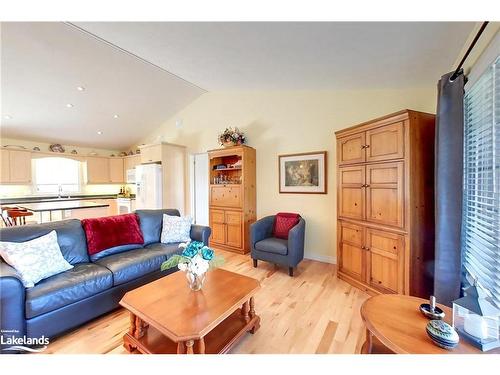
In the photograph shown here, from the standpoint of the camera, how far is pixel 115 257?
2240 mm

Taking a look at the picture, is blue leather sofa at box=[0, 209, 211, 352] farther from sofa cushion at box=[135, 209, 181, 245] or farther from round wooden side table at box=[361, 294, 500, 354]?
round wooden side table at box=[361, 294, 500, 354]

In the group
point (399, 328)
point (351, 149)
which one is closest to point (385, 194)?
point (351, 149)

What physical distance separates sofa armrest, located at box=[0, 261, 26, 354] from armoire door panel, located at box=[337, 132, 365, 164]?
3.21 m

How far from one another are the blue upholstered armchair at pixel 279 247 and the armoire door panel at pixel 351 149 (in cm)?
108

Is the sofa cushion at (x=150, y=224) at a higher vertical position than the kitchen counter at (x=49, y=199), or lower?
lower

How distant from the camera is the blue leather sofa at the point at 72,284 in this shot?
1.46 meters

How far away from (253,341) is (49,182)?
6.41m

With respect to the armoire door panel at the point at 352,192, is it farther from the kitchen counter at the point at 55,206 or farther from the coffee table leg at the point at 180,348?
the kitchen counter at the point at 55,206

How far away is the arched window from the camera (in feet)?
16.8

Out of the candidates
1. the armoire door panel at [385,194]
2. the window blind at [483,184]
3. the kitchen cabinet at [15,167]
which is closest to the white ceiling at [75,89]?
the kitchen cabinet at [15,167]
